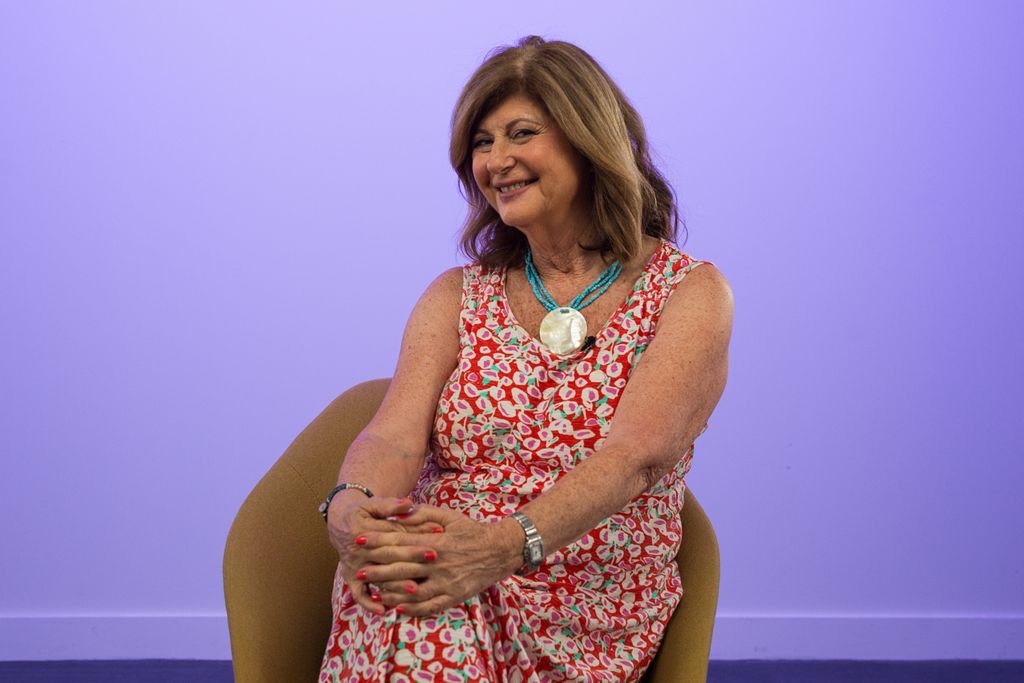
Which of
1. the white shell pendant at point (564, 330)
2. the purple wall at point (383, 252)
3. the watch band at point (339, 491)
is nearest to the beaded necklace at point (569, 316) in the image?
the white shell pendant at point (564, 330)

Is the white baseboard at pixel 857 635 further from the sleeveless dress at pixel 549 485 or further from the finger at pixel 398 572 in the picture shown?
the finger at pixel 398 572

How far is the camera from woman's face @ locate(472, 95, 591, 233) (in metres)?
1.89

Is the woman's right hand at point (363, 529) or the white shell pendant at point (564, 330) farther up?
the white shell pendant at point (564, 330)

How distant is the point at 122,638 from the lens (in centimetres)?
368

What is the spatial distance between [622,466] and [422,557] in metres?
0.32

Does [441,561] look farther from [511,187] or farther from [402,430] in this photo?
[511,187]

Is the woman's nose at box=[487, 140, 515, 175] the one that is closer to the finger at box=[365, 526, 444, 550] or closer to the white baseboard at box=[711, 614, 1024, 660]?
the finger at box=[365, 526, 444, 550]

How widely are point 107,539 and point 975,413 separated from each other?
270cm

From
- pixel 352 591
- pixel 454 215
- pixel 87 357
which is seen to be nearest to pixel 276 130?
pixel 454 215

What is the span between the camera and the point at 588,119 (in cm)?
188

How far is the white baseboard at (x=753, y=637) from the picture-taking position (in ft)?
12.0

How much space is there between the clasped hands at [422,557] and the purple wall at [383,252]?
196 centimetres

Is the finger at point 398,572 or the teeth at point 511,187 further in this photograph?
the teeth at point 511,187

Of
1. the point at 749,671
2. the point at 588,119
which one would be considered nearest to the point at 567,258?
the point at 588,119
